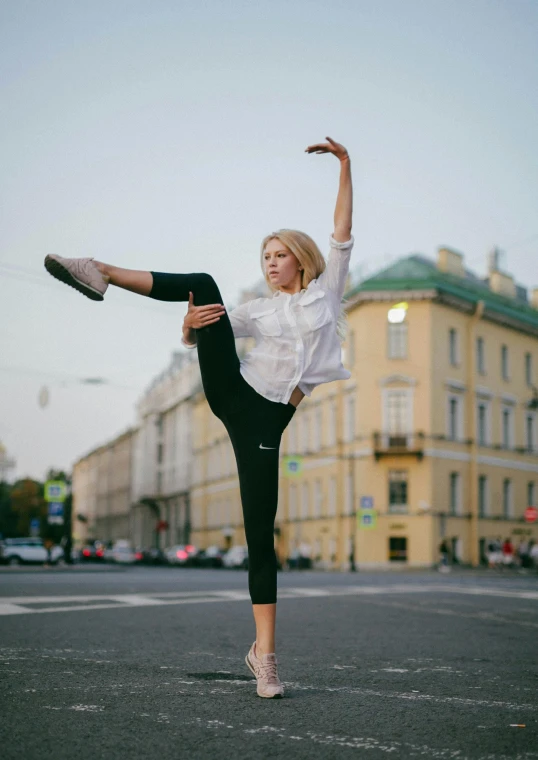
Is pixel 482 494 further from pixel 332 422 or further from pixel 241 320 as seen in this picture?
pixel 241 320

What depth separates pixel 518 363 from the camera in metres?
54.6

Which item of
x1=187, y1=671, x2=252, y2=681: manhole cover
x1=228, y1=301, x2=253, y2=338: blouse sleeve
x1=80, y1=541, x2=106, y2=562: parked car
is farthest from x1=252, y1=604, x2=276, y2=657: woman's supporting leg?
x1=80, y1=541, x2=106, y2=562: parked car

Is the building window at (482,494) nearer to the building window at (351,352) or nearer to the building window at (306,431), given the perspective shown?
the building window at (351,352)

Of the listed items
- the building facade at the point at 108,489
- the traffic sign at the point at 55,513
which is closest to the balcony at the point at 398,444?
the traffic sign at the point at 55,513

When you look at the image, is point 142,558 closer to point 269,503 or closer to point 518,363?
point 518,363

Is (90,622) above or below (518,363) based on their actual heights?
below

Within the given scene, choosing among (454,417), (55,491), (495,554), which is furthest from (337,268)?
(454,417)

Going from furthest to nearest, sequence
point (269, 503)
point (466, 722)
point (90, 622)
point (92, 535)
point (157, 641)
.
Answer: point (92, 535)
point (90, 622)
point (157, 641)
point (269, 503)
point (466, 722)

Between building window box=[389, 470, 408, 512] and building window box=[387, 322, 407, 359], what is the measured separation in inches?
233

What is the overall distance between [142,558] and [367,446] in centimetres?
3072

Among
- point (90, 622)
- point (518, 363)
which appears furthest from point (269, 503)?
point (518, 363)

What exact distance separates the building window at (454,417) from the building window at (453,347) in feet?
6.15

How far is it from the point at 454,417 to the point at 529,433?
819 centimetres

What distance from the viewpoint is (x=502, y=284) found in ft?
184
